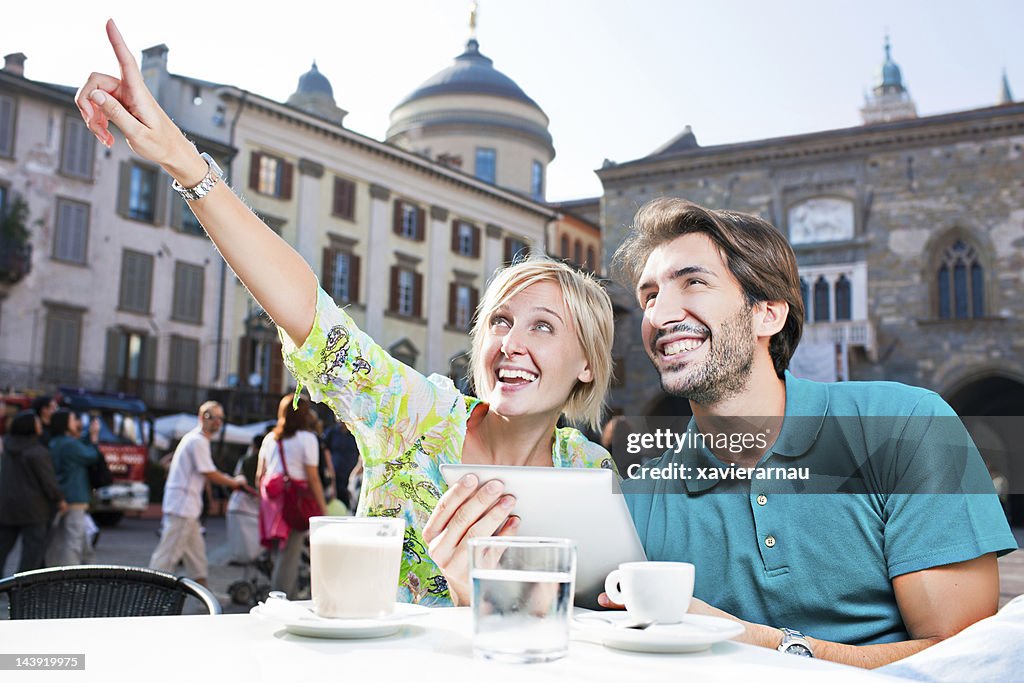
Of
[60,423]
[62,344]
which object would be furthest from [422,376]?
[62,344]

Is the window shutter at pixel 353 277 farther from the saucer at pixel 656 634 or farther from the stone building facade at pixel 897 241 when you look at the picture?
the saucer at pixel 656 634

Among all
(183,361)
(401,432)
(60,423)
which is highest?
(183,361)

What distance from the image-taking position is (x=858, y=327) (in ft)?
75.3

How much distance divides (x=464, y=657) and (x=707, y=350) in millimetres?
1123

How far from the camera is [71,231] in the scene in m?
20.3

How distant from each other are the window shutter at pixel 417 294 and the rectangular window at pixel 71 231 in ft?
28.4

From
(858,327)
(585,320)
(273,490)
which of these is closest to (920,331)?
(858,327)

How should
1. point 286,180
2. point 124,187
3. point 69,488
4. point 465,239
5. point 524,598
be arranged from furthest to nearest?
point 465,239, point 286,180, point 124,187, point 69,488, point 524,598

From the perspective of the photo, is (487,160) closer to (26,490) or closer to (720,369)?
(26,490)

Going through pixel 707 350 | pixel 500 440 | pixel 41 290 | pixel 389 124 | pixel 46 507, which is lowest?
pixel 46 507

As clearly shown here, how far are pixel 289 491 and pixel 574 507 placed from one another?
509 cm

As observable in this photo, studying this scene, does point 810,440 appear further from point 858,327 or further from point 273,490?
point 858,327

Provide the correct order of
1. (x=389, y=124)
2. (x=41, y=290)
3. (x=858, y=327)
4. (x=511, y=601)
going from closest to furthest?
(x=511, y=601)
(x=41, y=290)
(x=858, y=327)
(x=389, y=124)

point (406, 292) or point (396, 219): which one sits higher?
point (396, 219)
